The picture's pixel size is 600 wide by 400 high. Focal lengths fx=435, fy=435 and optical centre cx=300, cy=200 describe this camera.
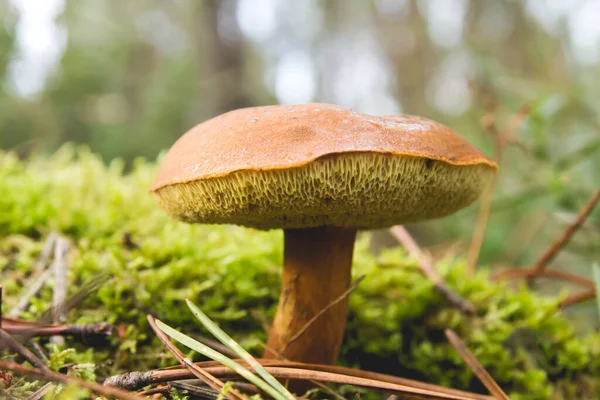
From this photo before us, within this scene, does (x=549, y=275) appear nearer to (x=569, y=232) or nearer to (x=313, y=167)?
(x=569, y=232)

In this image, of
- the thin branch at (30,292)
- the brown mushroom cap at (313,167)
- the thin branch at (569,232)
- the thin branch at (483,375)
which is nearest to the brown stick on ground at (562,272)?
the thin branch at (569,232)

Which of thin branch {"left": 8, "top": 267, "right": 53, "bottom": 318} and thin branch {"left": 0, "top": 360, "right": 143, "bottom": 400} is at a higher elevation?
thin branch {"left": 0, "top": 360, "right": 143, "bottom": 400}

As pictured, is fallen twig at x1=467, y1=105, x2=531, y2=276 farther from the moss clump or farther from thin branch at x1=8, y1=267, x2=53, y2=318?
thin branch at x1=8, y1=267, x2=53, y2=318

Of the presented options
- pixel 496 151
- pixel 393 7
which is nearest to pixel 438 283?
pixel 496 151

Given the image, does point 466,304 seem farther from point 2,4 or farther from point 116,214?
Answer: point 2,4

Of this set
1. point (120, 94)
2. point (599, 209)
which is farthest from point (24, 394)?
point (120, 94)

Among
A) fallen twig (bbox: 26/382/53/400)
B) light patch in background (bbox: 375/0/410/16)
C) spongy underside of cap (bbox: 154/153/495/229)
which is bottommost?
fallen twig (bbox: 26/382/53/400)

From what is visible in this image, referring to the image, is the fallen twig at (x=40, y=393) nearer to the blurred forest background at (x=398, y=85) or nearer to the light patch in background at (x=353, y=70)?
the blurred forest background at (x=398, y=85)

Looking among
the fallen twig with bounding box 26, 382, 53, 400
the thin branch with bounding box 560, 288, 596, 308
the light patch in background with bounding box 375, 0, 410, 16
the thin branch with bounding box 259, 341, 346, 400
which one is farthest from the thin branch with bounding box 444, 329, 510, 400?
the light patch in background with bounding box 375, 0, 410, 16
